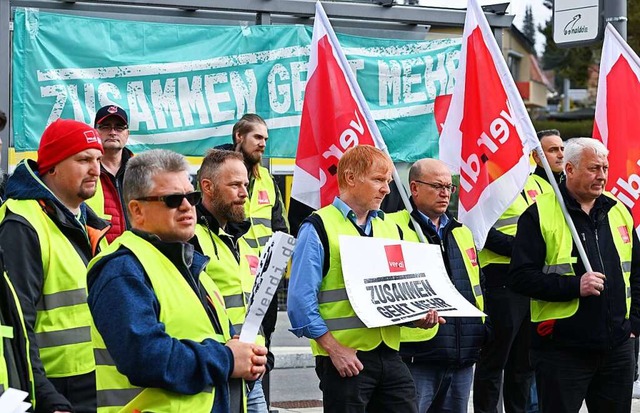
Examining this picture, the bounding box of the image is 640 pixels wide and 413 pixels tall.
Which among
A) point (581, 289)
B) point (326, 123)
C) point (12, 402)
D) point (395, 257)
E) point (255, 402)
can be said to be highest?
point (326, 123)

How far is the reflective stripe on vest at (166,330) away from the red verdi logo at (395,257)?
6.80ft

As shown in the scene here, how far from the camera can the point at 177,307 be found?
12.8 ft

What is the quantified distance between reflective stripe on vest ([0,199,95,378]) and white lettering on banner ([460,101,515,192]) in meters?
3.43

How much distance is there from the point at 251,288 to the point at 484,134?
250 cm

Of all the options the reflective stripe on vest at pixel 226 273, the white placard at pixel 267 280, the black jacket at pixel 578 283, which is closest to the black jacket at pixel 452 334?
the black jacket at pixel 578 283

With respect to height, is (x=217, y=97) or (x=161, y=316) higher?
(x=217, y=97)

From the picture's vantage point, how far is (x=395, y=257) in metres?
6.02

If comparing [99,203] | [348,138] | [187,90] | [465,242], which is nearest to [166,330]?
[99,203]

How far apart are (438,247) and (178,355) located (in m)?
2.78

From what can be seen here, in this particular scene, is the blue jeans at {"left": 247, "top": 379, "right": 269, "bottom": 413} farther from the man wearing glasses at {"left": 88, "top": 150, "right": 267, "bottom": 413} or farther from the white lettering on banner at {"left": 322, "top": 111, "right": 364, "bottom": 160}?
the white lettering on banner at {"left": 322, "top": 111, "right": 364, "bottom": 160}

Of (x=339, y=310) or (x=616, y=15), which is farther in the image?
(x=616, y=15)

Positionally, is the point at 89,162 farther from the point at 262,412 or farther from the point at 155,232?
the point at 262,412

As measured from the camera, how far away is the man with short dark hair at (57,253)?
4.53 metres

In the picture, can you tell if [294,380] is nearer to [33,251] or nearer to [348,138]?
[348,138]
